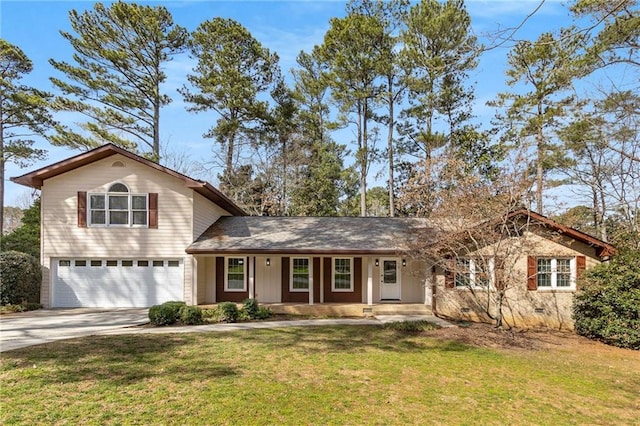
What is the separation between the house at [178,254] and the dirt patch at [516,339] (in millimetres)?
2083

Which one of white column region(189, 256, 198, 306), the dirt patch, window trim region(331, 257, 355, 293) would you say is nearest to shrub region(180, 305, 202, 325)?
white column region(189, 256, 198, 306)

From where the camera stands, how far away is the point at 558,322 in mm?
13016

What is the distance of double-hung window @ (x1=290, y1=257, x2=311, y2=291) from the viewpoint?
51.9ft

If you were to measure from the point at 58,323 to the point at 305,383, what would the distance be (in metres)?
9.01

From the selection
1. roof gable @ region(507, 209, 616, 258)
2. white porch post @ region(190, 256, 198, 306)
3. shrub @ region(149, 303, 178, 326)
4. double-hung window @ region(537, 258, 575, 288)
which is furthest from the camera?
white porch post @ region(190, 256, 198, 306)

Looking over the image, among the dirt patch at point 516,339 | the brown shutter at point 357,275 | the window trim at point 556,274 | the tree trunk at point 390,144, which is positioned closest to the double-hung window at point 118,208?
the brown shutter at point 357,275

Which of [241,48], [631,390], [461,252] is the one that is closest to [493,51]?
[631,390]

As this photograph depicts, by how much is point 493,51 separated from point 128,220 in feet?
46.6

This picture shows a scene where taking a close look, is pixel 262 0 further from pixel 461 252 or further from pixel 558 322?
pixel 558 322

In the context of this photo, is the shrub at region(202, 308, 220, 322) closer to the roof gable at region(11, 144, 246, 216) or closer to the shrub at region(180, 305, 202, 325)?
the shrub at region(180, 305, 202, 325)

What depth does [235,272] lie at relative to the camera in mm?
15992

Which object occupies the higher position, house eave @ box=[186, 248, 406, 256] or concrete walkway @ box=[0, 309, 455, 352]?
house eave @ box=[186, 248, 406, 256]

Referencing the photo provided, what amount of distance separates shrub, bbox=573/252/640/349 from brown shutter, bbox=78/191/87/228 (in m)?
17.6

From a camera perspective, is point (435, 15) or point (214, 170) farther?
point (214, 170)
